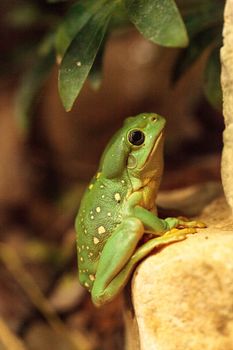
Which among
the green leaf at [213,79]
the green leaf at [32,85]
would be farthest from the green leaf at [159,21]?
the green leaf at [32,85]

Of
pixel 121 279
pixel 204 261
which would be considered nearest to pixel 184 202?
pixel 121 279

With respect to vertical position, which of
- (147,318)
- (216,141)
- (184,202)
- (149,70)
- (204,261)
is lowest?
(216,141)

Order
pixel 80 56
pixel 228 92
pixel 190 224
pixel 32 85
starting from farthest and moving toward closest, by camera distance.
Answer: pixel 32 85
pixel 80 56
pixel 190 224
pixel 228 92

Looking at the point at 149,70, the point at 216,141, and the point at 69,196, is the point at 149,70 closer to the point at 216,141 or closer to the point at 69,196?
the point at 216,141

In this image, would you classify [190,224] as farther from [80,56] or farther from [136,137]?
[80,56]

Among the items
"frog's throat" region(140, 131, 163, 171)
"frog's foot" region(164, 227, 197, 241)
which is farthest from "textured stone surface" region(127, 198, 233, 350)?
"frog's throat" region(140, 131, 163, 171)

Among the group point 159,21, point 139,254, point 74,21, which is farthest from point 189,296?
point 74,21
